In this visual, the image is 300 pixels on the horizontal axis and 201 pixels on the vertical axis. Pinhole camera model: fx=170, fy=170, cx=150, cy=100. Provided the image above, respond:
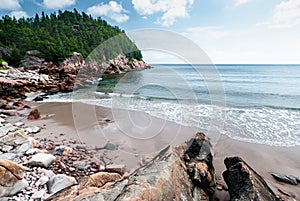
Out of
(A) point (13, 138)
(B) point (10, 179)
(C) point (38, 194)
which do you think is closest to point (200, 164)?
(C) point (38, 194)

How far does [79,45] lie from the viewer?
50062mm

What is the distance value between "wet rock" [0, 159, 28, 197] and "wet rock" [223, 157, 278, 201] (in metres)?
3.46

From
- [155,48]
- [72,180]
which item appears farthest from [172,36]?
[72,180]

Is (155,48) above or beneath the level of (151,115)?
above

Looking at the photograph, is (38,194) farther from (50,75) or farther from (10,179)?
(50,75)

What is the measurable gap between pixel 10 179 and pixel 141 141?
11.3 feet

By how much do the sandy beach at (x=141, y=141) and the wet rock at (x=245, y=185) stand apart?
68cm

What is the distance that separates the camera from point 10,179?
271 cm

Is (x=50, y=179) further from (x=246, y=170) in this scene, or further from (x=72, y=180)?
(x=246, y=170)

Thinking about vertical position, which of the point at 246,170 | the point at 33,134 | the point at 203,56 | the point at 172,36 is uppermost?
the point at 172,36

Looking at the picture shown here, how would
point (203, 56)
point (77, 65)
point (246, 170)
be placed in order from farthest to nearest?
point (77, 65) → point (203, 56) → point (246, 170)

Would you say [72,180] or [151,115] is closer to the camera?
[72,180]

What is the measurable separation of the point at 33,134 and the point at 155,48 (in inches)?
196

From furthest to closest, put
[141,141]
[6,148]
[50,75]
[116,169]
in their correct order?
1. [50,75]
2. [141,141]
3. [6,148]
4. [116,169]
